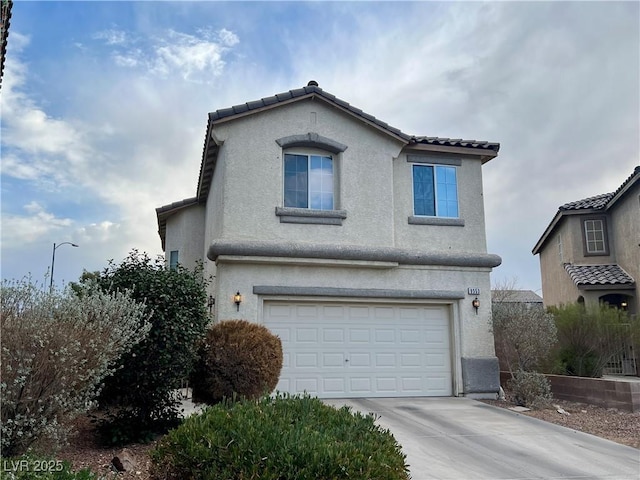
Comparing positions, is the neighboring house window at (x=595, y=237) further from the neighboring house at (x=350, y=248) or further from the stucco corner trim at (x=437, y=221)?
the stucco corner trim at (x=437, y=221)

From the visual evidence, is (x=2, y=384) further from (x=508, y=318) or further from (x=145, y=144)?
(x=508, y=318)

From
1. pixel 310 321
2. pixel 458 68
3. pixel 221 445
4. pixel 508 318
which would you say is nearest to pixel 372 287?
pixel 310 321

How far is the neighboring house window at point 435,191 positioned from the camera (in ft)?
46.5

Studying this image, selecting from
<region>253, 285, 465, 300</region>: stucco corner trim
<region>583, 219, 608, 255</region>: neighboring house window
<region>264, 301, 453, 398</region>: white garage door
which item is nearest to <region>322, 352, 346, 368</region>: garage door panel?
<region>264, 301, 453, 398</region>: white garage door

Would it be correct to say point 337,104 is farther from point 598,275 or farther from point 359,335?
point 598,275

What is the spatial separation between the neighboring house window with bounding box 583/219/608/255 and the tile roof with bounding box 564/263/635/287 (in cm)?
70

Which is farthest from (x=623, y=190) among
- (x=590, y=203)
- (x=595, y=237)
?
(x=595, y=237)

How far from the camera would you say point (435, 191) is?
14328mm

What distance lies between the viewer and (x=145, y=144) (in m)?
14.8

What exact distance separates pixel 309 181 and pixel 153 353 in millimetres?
7155

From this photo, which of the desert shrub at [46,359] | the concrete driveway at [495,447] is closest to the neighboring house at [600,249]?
the concrete driveway at [495,447]

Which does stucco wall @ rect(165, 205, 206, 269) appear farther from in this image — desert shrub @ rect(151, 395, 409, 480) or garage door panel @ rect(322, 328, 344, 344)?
desert shrub @ rect(151, 395, 409, 480)

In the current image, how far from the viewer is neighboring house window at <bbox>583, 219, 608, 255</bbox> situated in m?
22.2

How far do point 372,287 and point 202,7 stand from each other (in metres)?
7.53
